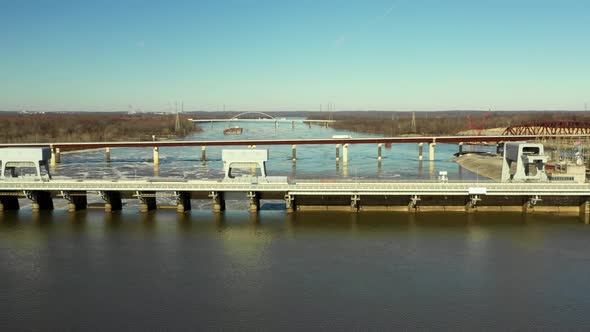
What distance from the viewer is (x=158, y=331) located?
21094mm

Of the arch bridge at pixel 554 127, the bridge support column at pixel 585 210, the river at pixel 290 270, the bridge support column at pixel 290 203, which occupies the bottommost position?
the river at pixel 290 270

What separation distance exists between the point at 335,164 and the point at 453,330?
6225cm

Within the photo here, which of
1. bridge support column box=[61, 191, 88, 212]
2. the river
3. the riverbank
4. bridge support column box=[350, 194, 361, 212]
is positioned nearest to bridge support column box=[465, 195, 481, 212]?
the river

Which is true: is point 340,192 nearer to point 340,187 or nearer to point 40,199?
point 340,187

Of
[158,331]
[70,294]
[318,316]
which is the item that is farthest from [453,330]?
[70,294]

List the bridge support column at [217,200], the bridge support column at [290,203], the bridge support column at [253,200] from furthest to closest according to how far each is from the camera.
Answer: the bridge support column at [217,200] < the bridge support column at [253,200] < the bridge support column at [290,203]

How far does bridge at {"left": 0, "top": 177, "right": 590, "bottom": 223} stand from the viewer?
4078 cm

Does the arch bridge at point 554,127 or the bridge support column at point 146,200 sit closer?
the bridge support column at point 146,200

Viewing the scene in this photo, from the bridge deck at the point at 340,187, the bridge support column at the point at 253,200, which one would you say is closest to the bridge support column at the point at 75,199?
the bridge deck at the point at 340,187

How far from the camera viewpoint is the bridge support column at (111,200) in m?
43.1

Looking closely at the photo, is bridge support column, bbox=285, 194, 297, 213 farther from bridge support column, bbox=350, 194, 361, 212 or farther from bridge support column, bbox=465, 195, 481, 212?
bridge support column, bbox=465, 195, 481, 212

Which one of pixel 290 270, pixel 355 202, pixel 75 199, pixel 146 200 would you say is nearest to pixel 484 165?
pixel 355 202

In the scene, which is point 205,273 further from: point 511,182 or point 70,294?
point 511,182

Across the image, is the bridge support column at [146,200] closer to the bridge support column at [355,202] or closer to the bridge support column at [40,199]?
the bridge support column at [40,199]
